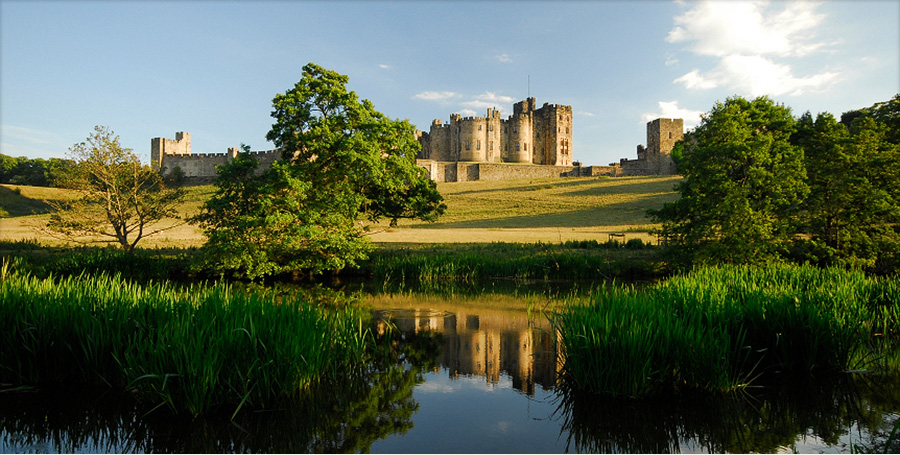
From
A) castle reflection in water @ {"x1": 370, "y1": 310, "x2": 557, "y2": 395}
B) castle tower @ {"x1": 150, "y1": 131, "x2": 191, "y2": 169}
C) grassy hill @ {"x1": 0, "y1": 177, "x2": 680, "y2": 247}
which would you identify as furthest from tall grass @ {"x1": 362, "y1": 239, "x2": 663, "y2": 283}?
castle tower @ {"x1": 150, "y1": 131, "x2": 191, "y2": 169}

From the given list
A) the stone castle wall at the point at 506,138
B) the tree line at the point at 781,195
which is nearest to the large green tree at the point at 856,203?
the tree line at the point at 781,195

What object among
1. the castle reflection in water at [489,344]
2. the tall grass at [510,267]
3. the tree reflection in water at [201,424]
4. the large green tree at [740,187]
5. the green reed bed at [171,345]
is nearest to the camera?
the tree reflection in water at [201,424]

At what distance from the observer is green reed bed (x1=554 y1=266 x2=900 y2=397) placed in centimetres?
638

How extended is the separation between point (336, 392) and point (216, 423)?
1.57 metres

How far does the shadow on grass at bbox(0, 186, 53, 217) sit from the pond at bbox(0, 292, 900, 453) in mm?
41700

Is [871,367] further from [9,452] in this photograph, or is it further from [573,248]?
[573,248]

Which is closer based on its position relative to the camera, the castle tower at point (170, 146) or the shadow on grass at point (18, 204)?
the shadow on grass at point (18, 204)

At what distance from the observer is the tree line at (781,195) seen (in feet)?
49.3

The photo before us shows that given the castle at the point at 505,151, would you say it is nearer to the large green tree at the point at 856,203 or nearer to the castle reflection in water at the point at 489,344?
the large green tree at the point at 856,203

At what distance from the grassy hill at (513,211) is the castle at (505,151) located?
639 centimetres

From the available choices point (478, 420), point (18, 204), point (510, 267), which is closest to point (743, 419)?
point (478, 420)

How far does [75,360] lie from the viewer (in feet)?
22.2

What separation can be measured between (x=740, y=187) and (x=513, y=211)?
27.2 metres

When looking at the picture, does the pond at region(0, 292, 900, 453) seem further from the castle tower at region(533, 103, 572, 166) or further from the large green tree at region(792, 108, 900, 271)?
the castle tower at region(533, 103, 572, 166)
